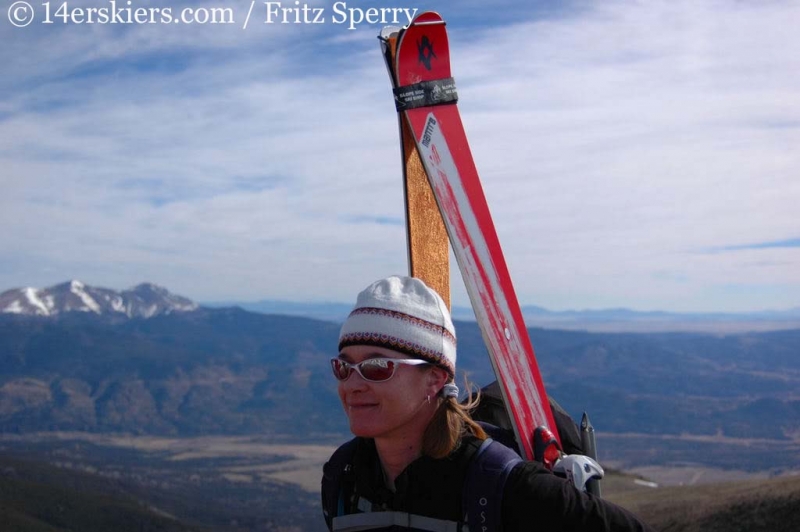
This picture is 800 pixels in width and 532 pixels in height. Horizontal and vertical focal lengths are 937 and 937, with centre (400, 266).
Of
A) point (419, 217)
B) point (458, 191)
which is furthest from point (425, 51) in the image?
point (419, 217)

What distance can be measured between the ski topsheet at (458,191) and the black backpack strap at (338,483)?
1357 mm

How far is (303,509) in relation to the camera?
6919 inches

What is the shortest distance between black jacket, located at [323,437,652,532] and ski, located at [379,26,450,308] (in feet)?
6.47

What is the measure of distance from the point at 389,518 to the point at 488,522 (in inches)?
23.6

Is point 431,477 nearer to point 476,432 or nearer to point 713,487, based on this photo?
point 476,432

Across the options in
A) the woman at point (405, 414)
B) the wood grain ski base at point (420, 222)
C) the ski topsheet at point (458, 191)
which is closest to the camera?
the woman at point (405, 414)

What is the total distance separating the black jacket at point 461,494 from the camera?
14.3ft

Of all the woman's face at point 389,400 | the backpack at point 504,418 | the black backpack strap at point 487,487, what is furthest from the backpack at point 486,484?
the backpack at point 504,418

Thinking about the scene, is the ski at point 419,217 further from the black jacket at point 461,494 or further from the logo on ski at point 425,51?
the black jacket at point 461,494

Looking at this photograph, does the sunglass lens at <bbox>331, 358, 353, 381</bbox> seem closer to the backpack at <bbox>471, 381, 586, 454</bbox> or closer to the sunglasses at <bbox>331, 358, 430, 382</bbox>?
the sunglasses at <bbox>331, 358, 430, 382</bbox>

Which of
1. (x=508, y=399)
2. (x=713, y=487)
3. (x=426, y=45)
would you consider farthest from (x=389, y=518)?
(x=713, y=487)

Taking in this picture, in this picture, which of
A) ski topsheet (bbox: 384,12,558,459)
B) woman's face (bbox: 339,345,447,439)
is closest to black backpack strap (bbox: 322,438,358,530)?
woman's face (bbox: 339,345,447,439)

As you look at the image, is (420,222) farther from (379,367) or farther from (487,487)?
(487,487)

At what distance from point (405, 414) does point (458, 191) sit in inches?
86.2
